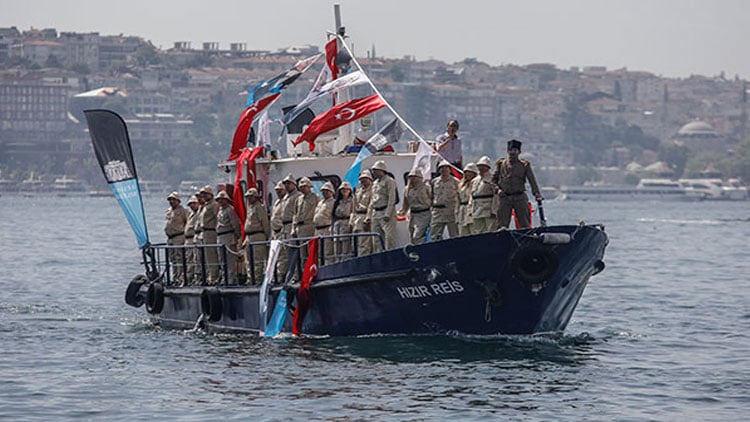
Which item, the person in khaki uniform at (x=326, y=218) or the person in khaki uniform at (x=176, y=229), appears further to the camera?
the person in khaki uniform at (x=176, y=229)

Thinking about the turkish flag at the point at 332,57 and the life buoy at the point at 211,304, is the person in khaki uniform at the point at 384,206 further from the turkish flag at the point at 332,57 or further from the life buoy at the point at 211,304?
the turkish flag at the point at 332,57

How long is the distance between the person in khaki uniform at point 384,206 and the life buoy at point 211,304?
155 inches

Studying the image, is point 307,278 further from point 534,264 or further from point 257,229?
point 534,264

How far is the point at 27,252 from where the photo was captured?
68.6 metres

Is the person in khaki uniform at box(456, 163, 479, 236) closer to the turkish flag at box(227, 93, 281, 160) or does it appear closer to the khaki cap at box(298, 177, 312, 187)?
the khaki cap at box(298, 177, 312, 187)

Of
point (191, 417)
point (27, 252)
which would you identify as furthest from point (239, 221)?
point (27, 252)

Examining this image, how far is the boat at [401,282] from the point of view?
24.0 meters

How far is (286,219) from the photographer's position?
88.9 feet

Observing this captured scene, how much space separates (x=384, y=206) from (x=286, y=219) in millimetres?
2307

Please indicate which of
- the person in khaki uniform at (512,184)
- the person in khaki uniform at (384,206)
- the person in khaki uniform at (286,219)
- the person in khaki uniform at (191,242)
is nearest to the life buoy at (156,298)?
the person in khaki uniform at (191,242)

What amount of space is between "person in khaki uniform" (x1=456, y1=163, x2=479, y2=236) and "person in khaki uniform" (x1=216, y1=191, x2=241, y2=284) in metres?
4.93

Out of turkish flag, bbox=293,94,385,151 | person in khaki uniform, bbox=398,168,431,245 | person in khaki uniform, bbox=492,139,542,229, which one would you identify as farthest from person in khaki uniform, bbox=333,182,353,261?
person in khaki uniform, bbox=492,139,542,229

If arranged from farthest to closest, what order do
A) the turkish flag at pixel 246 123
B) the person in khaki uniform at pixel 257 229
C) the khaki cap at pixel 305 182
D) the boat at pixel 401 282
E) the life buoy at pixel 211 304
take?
1. the turkish flag at pixel 246 123
2. the life buoy at pixel 211 304
3. the person in khaki uniform at pixel 257 229
4. the khaki cap at pixel 305 182
5. the boat at pixel 401 282

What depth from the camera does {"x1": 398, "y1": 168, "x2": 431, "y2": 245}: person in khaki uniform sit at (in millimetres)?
25203
